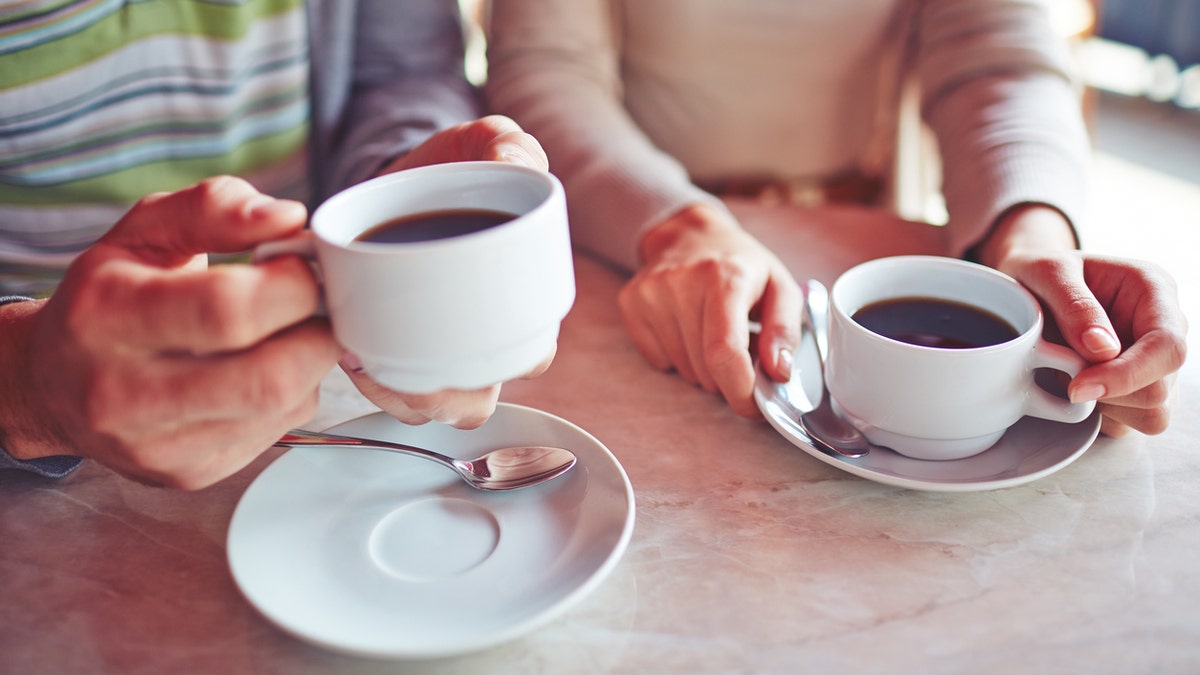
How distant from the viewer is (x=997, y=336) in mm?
Result: 730

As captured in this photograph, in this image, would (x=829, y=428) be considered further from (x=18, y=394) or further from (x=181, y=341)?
(x=18, y=394)

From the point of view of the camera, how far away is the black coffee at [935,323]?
736mm

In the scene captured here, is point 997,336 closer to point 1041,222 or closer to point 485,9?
point 1041,222

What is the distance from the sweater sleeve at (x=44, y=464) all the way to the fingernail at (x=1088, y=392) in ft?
2.76

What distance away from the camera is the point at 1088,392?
0.69 m

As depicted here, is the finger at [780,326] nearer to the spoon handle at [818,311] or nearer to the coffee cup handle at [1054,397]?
the spoon handle at [818,311]

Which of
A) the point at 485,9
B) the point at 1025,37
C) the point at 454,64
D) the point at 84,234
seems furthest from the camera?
the point at 485,9

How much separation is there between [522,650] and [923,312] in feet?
1.52

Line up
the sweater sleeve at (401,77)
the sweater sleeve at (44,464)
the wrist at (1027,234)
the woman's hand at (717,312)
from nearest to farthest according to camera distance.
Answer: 1. the sweater sleeve at (44,464)
2. the woman's hand at (717,312)
3. the wrist at (1027,234)
4. the sweater sleeve at (401,77)

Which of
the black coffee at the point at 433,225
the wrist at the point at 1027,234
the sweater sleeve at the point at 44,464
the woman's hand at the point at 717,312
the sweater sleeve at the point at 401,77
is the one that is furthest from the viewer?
the sweater sleeve at the point at 401,77

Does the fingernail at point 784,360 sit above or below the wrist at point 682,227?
below

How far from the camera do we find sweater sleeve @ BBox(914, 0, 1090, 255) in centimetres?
103

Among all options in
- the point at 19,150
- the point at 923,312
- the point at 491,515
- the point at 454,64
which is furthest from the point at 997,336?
the point at 19,150

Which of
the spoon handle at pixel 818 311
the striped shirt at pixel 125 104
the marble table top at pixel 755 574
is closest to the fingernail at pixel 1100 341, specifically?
the marble table top at pixel 755 574
